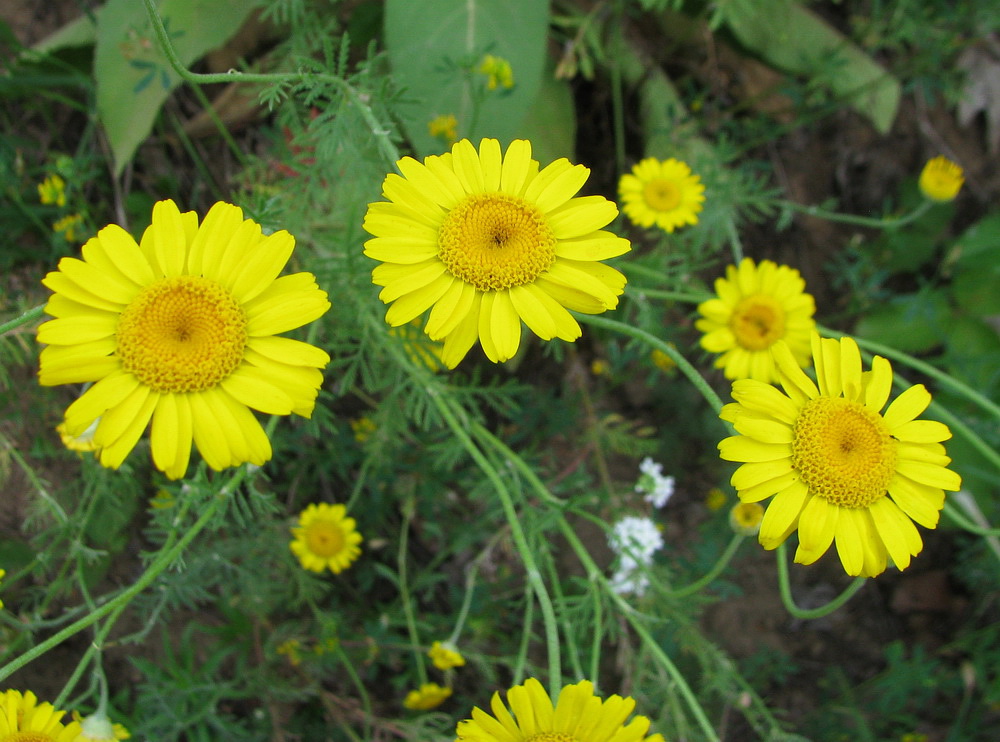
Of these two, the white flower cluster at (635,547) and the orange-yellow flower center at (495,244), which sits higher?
the white flower cluster at (635,547)

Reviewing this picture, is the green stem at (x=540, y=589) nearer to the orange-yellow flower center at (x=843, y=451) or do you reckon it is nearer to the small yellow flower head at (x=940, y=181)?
the orange-yellow flower center at (x=843, y=451)

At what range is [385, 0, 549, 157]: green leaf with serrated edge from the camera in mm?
2520

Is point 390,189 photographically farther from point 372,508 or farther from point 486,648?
point 486,648

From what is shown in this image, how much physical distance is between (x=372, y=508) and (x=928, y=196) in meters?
2.39

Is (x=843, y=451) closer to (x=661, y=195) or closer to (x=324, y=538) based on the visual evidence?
(x=661, y=195)

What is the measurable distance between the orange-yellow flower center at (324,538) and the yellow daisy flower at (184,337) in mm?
1106

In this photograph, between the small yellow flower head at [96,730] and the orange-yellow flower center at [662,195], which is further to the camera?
the orange-yellow flower center at [662,195]

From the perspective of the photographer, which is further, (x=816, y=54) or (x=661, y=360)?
(x=816, y=54)

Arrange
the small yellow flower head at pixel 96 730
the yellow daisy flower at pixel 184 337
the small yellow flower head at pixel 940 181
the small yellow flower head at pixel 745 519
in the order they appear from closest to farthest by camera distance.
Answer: the yellow daisy flower at pixel 184 337, the small yellow flower head at pixel 96 730, the small yellow flower head at pixel 745 519, the small yellow flower head at pixel 940 181

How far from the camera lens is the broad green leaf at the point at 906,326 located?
10.9ft

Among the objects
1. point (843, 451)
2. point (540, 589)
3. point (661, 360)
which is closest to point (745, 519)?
point (843, 451)

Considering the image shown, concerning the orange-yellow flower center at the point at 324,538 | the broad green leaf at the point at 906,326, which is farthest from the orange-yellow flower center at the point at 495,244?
the broad green leaf at the point at 906,326

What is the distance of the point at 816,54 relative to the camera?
3.42 metres

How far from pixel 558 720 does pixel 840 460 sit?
0.76 metres
